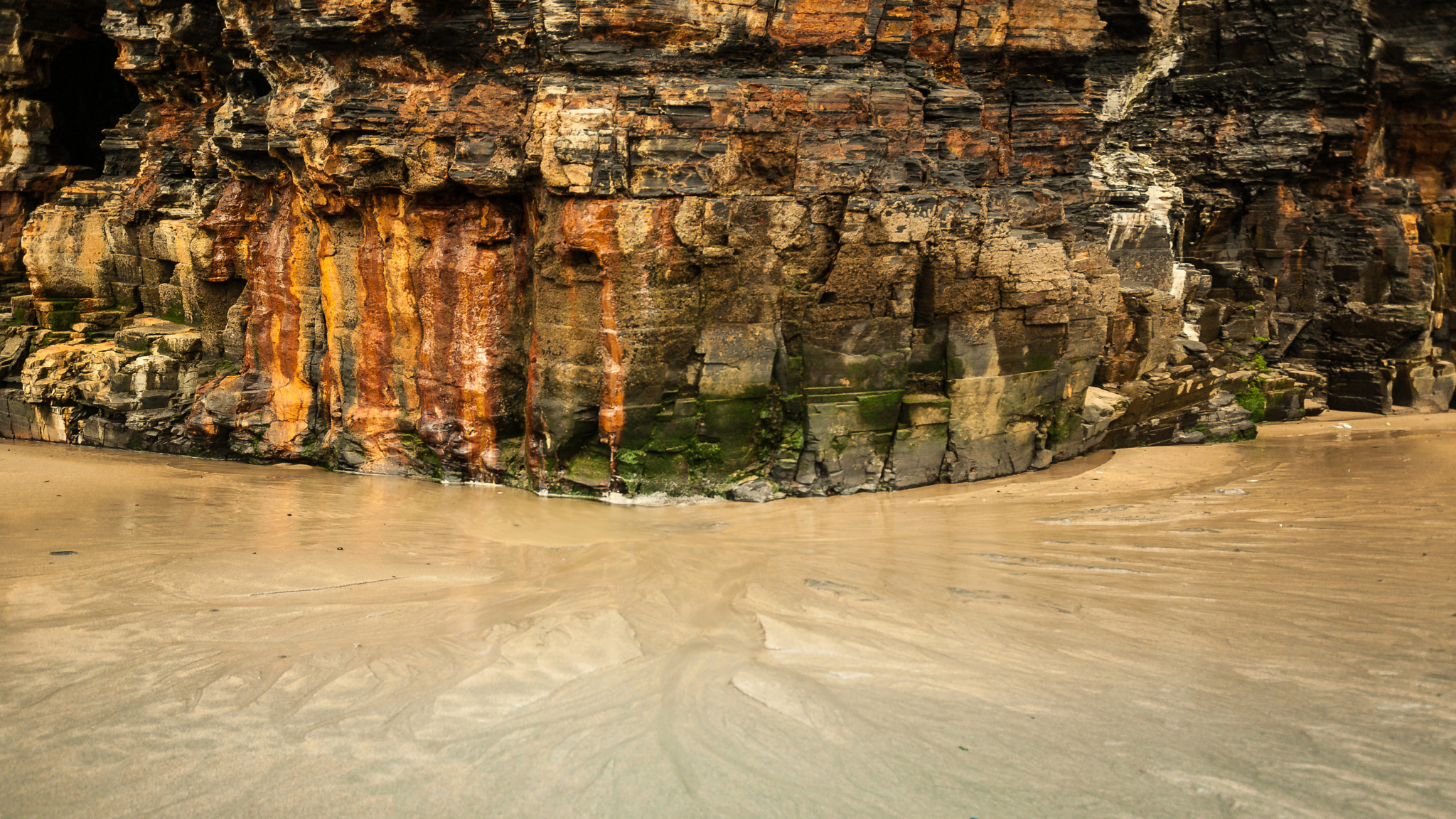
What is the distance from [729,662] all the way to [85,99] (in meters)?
13.7

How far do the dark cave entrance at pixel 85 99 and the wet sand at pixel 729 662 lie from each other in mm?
8026

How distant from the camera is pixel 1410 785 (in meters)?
3.24

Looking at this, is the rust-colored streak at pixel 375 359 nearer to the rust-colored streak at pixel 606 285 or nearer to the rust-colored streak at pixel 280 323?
the rust-colored streak at pixel 280 323

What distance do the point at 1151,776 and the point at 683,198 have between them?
5074 millimetres

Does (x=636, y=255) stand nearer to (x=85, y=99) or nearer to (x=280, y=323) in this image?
(x=280, y=323)

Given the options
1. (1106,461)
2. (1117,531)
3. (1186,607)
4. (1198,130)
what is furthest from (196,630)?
(1198,130)

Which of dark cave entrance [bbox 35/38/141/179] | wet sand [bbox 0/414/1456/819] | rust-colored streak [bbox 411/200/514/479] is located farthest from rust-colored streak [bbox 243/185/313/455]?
dark cave entrance [bbox 35/38/141/179]

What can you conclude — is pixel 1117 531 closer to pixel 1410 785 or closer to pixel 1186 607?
pixel 1186 607

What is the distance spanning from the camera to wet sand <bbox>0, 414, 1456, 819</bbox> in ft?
10.8

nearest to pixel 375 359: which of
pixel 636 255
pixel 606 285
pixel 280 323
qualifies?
pixel 280 323

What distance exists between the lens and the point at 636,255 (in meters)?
7.00

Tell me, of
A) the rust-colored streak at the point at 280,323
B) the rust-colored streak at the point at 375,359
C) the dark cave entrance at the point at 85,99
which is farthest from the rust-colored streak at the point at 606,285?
the dark cave entrance at the point at 85,99

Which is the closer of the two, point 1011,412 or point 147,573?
point 147,573

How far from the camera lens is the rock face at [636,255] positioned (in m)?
7.14
